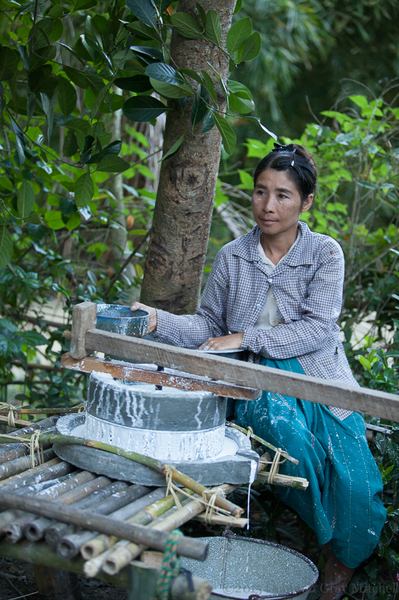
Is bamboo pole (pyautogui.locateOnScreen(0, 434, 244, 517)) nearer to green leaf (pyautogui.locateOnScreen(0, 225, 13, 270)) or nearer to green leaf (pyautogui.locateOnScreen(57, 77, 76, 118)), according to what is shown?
green leaf (pyautogui.locateOnScreen(0, 225, 13, 270))

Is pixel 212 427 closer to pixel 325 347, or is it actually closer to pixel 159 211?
pixel 325 347

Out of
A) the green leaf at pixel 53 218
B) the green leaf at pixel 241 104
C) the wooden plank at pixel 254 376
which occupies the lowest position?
the wooden plank at pixel 254 376

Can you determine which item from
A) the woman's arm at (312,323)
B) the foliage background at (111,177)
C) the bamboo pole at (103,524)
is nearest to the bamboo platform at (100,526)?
the bamboo pole at (103,524)

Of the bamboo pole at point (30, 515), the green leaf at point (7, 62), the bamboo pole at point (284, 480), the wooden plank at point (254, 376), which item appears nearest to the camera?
the bamboo pole at point (30, 515)

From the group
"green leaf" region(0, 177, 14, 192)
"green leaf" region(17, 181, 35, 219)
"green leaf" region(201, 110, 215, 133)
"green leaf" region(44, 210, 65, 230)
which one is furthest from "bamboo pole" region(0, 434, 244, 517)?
"green leaf" region(0, 177, 14, 192)

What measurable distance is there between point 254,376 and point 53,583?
37.0 inches

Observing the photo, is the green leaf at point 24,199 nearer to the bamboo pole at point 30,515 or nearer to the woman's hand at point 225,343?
the woman's hand at point 225,343

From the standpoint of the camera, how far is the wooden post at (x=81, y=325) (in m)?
1.47

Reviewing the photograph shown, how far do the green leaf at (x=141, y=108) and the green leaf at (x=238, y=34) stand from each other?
0.33 m

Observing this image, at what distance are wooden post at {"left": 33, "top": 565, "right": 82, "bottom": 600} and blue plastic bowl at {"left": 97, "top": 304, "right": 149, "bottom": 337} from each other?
2.42ft

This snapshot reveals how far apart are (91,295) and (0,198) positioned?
56cm

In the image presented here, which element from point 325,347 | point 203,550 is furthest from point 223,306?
point 203,550

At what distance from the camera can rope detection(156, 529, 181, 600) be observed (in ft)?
3.47

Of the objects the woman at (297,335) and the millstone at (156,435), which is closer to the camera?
the millstone at (156,435)
